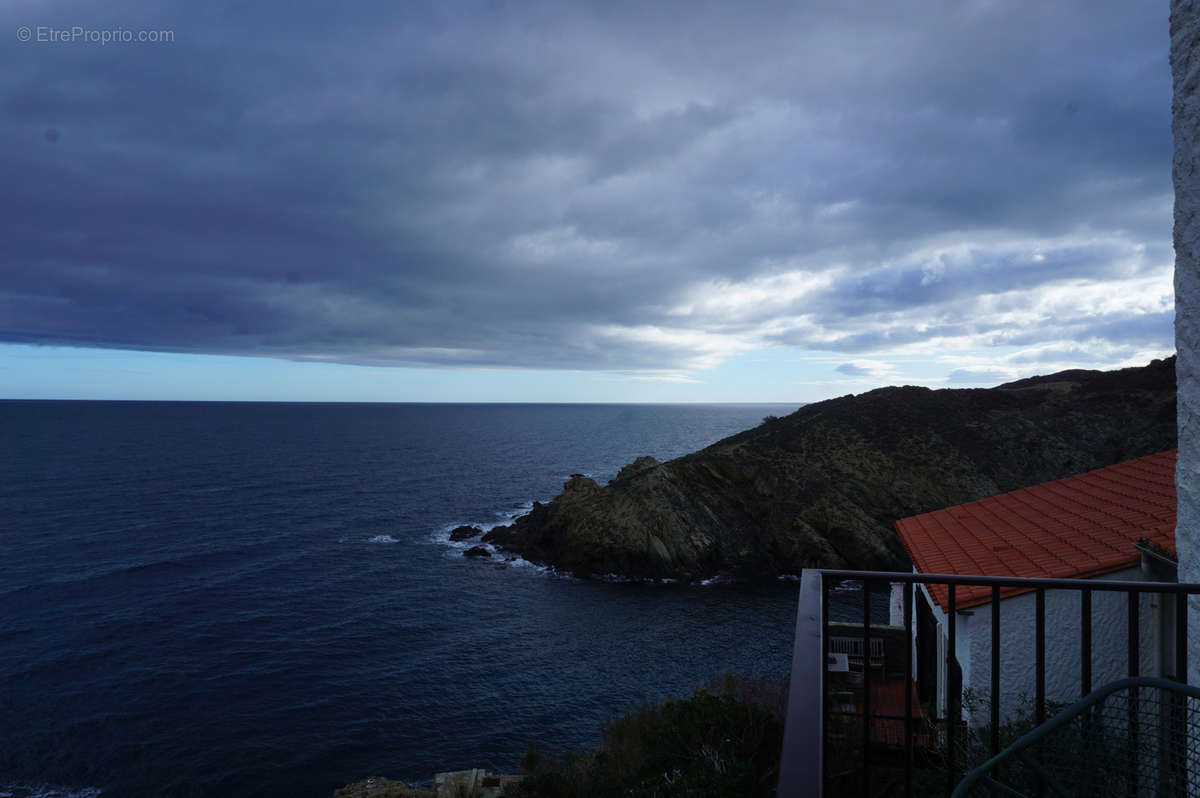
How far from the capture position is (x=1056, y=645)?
839 centimetres

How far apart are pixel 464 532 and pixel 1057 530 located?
39.8 m

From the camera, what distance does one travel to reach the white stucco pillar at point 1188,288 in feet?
8.48

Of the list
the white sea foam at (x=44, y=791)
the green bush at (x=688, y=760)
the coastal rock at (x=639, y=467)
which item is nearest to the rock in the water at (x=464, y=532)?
the coastal rock at (x=639, y=467)

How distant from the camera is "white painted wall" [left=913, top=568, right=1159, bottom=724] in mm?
7910

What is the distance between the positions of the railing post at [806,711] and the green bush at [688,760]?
6258 mm

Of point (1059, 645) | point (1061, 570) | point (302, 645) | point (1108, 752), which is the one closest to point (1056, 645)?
point (1059, 645)

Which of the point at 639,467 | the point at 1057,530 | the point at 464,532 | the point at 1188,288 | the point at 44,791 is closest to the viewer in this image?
the point at 1188,288

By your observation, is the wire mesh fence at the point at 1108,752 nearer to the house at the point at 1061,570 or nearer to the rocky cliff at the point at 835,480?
the house at the point at 1061,570

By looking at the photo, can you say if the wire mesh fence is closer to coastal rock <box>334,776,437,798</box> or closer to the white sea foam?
coastal rock <box>334,776,437,798</box>

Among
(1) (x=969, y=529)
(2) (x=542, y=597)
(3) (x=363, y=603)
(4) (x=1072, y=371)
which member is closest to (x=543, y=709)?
(2) (x=542, y=597)

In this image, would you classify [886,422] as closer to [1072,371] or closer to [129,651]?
[1072,371]

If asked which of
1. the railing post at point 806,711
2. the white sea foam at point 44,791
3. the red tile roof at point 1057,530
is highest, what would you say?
the railing post at point 806,711

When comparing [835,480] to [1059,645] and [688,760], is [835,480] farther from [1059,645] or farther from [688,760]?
[1059,645]

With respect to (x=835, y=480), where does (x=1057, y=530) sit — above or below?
above
